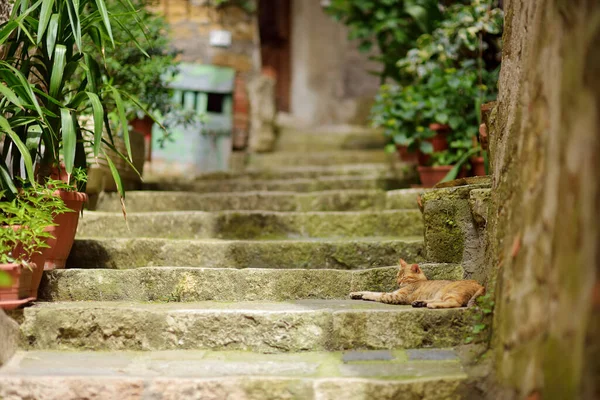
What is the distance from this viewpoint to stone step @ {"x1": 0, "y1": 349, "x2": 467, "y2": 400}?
176 cm

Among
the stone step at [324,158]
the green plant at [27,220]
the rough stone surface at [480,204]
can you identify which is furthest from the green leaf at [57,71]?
the stone step at [324,158]

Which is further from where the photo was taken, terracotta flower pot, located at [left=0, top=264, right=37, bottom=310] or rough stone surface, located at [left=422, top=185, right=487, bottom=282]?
rough stone surface, located at [left=422, top=185, right=487, bottom=282]

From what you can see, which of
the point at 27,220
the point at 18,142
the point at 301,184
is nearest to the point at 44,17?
the point at 18,142

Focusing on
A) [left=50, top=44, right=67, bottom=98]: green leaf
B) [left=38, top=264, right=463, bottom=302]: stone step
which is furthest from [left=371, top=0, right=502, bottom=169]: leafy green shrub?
[left=50, top=44, right=67, bottom=98]: green leaf

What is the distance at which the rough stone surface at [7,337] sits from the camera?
6.54 feet

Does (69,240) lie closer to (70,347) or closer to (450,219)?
(70,347)

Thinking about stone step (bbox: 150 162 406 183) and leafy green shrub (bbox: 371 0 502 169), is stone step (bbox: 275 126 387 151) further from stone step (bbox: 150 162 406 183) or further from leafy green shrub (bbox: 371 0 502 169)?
leafy green shrub (bbox: 371 0 502 169)

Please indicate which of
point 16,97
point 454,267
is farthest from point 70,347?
point 454,267

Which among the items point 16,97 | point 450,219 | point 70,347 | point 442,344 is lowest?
point 70,347

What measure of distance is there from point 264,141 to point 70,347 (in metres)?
3.61

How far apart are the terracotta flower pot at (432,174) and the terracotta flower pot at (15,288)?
2419 millimetres

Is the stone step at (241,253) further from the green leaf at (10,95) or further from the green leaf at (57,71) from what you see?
the green leaf at (10,95)

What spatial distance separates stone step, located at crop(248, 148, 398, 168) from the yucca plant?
264 cm

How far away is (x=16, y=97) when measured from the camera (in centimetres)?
210
